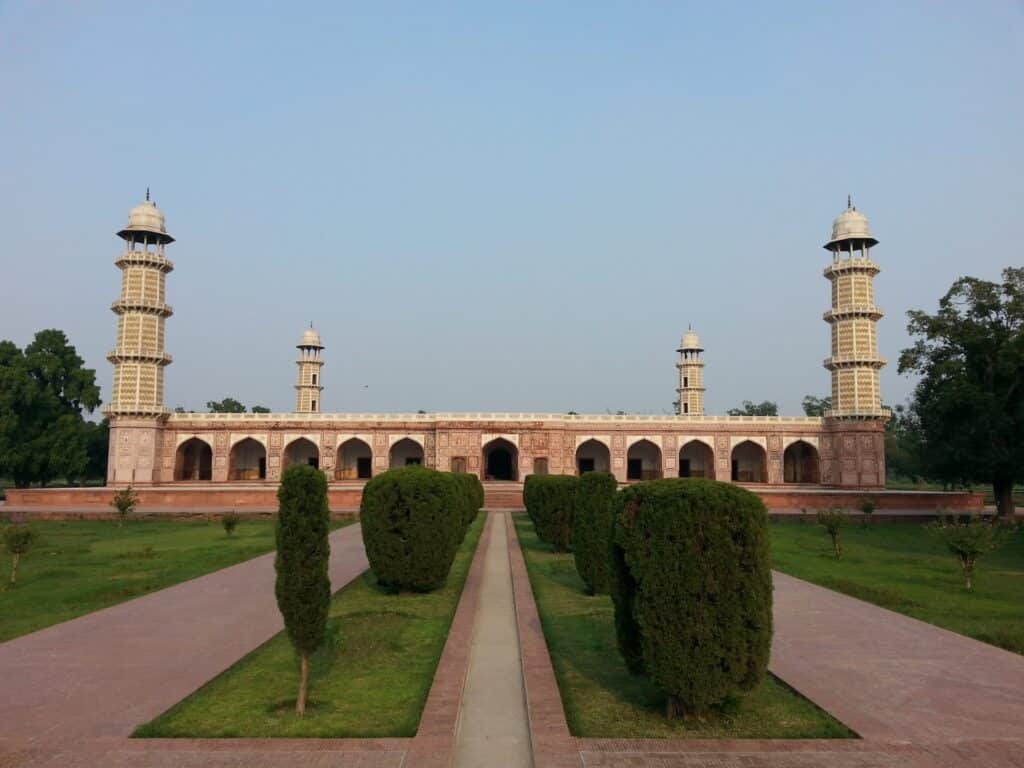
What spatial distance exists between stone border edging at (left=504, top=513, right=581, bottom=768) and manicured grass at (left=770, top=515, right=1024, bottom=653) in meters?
5.48

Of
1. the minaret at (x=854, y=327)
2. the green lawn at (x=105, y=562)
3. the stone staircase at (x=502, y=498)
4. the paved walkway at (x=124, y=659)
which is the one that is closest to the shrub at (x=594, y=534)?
the paved walkway at (x=124, y=659)

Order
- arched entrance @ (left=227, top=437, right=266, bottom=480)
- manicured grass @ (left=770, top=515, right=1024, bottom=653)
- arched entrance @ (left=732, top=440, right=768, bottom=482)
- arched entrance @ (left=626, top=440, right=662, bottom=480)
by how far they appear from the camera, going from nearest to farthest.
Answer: manicured grass @ (left=770, top=515, right=1024, bottom=653) → arched entrance @ (left=227, top=437, right=266, bottom=480) → arched entrance @ (left=732, top=440, right=768, bottom=482) → arched entrance @ (left=626, top=440, right=662, bottom=480)

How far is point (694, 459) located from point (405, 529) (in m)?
34.4

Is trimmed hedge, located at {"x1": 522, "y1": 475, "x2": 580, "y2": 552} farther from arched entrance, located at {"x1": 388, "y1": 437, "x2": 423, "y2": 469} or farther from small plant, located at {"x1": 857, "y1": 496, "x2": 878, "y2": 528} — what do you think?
arched entrance, located at {"x1": 388, "y1": 437, "x2": 423, "y2": 469}

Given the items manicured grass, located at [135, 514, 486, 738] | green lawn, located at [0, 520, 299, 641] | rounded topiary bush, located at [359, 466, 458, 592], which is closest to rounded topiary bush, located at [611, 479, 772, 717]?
manicured grass, located at [135, 514, 486, 738]

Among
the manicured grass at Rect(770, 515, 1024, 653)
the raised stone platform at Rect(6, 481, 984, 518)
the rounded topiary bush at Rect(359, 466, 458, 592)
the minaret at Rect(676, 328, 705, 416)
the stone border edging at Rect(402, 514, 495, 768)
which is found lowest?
the manicured grass at Rect(770, 515, 1024, 653)

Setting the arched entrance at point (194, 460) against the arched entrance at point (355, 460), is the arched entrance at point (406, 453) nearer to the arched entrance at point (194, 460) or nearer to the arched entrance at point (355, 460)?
the arched entrance at point (355, 460)

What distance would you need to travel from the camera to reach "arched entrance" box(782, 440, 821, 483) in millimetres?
40112

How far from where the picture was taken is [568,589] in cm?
1205

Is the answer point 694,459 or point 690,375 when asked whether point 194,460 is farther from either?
point 690,375

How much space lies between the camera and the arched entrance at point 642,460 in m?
43.1

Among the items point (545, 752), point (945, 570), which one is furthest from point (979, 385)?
point (545, 752)

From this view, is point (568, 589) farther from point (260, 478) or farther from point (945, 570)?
point (260, 478)

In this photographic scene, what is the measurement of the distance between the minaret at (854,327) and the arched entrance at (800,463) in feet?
9.81
